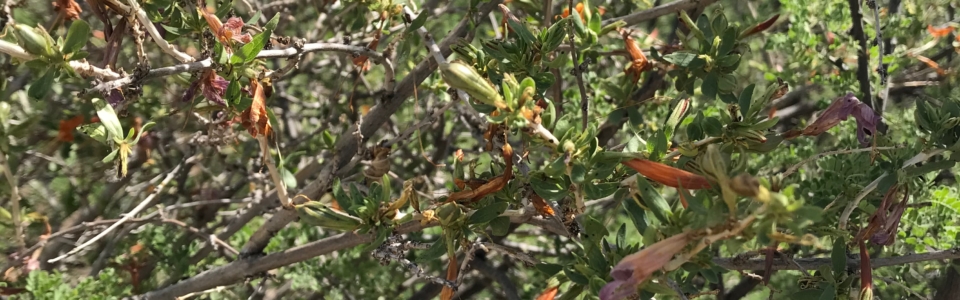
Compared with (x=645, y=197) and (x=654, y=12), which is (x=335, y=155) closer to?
(x=654, y=12)

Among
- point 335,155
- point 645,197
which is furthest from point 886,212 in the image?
point 335,155

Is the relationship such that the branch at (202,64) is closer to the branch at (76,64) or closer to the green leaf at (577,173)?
the branch at (76,64)

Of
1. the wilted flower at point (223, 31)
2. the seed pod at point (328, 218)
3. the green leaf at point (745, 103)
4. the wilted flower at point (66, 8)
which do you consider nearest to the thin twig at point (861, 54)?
the green leaf at point (745, 103)

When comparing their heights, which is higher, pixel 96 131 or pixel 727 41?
pixel 96 131

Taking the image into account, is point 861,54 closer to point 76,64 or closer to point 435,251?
point 435,251

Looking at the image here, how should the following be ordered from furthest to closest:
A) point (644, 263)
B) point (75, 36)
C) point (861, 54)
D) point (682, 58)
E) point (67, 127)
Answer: point (67, 127) < point (861, 54) < point (682, 58) < point (75, 36) < point (644, 263)

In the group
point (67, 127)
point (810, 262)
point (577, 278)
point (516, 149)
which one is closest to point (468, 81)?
point (577, 278)
